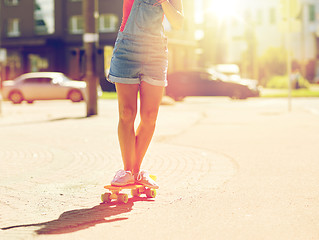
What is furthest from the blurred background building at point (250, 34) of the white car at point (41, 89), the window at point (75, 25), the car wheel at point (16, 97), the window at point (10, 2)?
the car wheel at point (16, 97)

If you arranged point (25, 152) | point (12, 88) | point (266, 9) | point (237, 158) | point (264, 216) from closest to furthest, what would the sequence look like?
point (264, 216) < point (237, 158) < point (25, 152) < point (12, 88) < point (266, 9)

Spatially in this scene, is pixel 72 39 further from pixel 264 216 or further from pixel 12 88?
pixel 264 216

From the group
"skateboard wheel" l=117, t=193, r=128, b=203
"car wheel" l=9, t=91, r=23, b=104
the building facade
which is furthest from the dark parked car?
"skateboard wheel" l=117, t=193, r=128, b=203

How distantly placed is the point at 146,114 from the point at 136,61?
1.49 ft

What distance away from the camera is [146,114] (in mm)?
4652

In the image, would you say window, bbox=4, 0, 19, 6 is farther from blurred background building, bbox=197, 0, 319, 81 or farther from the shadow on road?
the shadow on road

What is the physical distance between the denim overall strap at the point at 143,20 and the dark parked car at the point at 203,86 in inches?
873

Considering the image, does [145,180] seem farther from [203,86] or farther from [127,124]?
[203,86]

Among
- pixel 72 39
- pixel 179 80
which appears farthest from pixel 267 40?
pixel 179 80

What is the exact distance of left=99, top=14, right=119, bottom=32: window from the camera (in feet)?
153

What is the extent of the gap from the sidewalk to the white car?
16578mm

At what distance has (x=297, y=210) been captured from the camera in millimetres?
4145

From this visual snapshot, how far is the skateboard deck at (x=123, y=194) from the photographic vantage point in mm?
4363

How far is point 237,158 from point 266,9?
72.7 meters
